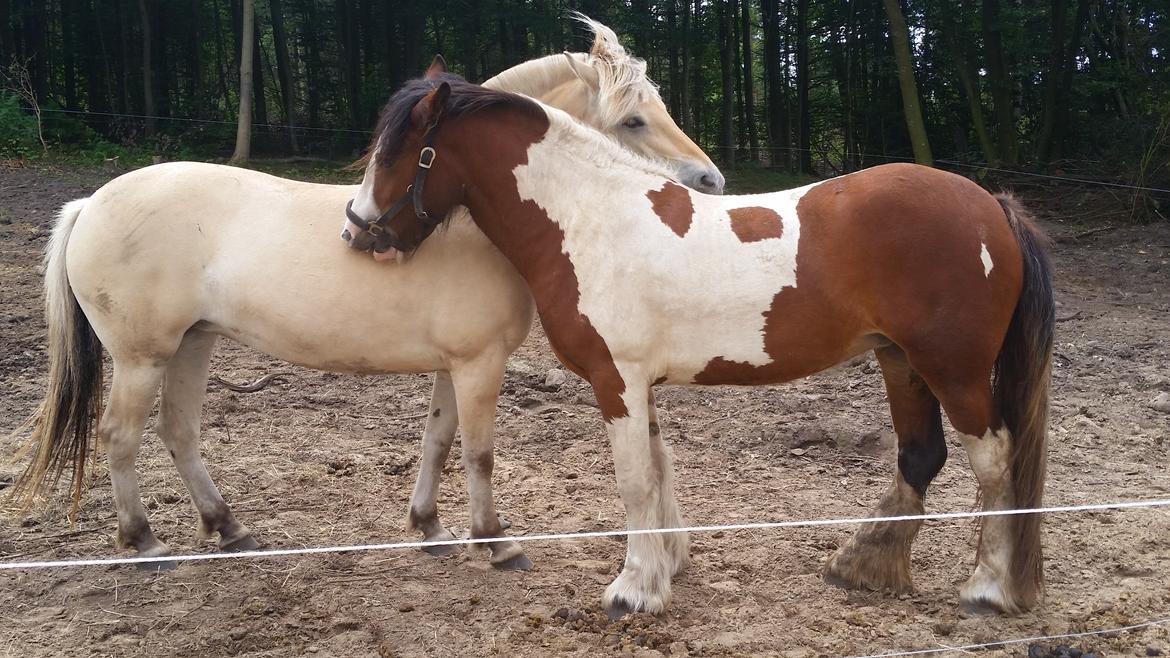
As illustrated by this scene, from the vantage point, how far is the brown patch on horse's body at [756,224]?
3184 millimetres

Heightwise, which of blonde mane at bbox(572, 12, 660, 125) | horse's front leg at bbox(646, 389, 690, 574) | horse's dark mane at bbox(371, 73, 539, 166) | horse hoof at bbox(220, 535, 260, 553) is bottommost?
horse hoof at bbox(220, 535, 260, 553)

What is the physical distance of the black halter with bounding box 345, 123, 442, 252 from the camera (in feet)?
10.9

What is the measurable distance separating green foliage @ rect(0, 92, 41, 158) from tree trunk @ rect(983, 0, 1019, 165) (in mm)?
→ 14666

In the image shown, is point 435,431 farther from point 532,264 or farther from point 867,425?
point 867,425

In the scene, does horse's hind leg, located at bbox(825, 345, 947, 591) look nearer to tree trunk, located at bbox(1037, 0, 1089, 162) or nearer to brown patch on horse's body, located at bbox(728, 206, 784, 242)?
brown patch on horse's body, located at bbox(728, 206, 784, 242)

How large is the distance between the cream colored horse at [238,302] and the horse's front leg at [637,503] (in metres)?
0.64

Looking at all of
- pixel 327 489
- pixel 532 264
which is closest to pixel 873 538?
pixel 532 264

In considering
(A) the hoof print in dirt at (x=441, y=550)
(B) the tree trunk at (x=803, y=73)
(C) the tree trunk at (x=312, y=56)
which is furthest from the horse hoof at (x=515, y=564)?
(C) the tree trunk at (x=312, y=56)

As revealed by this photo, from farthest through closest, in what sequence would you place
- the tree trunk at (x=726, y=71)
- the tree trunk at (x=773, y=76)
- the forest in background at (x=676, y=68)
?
the tree trunk at (x=773, y=76) → the tree trunk at (x=726, y=71) → the forest in background at (x=676, y=68)

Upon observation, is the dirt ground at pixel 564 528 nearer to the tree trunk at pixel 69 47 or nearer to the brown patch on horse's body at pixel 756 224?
the brown patch on horse's body at pixel 756 224

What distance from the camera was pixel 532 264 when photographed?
3.41m

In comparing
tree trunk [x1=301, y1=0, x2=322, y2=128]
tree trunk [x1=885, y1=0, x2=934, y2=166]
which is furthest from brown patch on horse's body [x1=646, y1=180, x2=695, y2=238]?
tree trunk [x1=301, y1=0, x2=322, y2=128]

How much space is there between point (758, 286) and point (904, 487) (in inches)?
45.5

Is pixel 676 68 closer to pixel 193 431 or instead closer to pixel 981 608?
pixel 193 431
